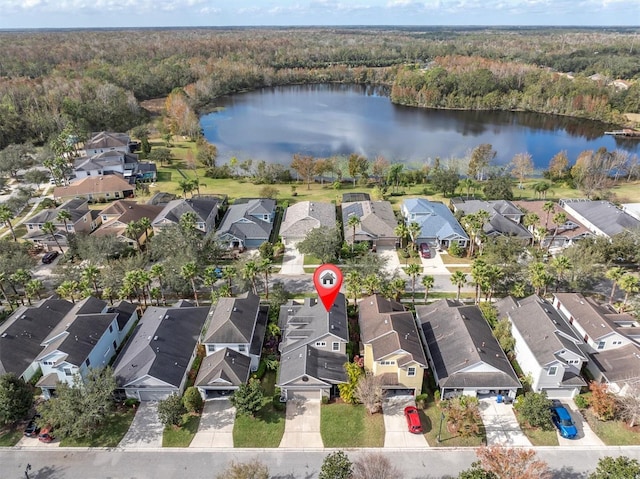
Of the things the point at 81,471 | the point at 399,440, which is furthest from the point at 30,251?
the point at 399,440

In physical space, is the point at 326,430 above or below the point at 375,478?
below

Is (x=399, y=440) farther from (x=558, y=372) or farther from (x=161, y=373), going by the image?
(x=161, y=373)

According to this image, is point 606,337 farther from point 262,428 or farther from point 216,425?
point 216,425

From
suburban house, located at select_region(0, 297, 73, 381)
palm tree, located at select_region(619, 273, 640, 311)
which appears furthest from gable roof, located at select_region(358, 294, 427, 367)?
suburban house, located at select_region(0, 297, 73, 381)

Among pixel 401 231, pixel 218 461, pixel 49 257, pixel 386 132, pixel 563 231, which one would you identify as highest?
pixel 401 231

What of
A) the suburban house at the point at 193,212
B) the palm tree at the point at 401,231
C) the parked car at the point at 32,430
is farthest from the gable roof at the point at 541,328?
the suburban house at the point at 193,212

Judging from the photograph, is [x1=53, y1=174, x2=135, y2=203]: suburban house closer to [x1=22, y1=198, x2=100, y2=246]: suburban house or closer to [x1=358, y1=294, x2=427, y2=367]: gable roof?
[x1=22, y1=198, x2=100, y2=246]: suburban house

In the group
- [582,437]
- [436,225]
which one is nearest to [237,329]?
[582,437]
